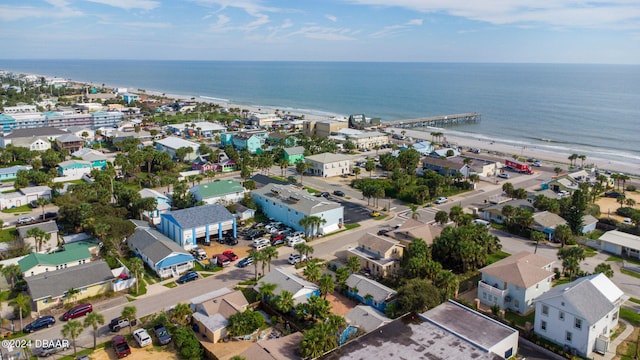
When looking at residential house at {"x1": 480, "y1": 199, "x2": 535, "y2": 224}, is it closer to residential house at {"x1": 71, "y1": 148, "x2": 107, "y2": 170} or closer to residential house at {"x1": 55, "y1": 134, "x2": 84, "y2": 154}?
residential house at {"x1": 71, "y1": 148, "x2": 107, "y2": 170}

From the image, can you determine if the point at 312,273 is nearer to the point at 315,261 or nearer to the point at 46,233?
the point at 315,261

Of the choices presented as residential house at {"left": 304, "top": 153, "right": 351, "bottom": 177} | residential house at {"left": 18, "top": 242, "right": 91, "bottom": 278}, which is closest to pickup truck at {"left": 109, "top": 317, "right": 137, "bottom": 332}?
residential house at {"left": 18, "top": 242, "right": 91, "bottom": 278}

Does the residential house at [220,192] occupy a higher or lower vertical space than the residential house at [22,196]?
higher

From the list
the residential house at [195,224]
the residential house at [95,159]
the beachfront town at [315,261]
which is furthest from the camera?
the residential house at [95,159]

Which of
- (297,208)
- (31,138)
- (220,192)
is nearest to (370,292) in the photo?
(297,208)

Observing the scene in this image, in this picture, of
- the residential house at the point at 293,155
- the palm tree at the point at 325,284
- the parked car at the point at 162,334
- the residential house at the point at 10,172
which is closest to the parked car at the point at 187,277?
the parked car at the point at 162,334

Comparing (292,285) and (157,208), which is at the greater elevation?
(157,208)

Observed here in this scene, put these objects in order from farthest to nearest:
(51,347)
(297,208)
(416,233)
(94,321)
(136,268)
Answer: (297,208) → (416,233) → (136,268) → (51,347) → (94,321)

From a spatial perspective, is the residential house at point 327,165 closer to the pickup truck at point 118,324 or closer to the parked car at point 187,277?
the parked car at point 187,277
